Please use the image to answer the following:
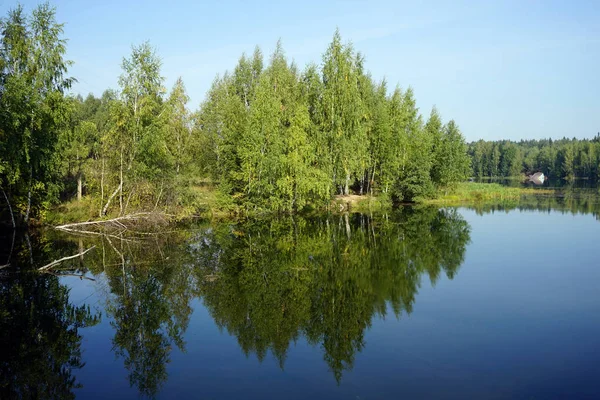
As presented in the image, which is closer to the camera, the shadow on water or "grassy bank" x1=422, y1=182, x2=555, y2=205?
the shadow on water

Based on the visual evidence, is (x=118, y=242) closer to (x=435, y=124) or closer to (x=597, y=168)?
(x=435, y=124)

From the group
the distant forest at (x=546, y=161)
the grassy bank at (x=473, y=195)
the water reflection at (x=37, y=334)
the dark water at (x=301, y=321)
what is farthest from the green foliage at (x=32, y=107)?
the distant forest at (x=546, y=161)

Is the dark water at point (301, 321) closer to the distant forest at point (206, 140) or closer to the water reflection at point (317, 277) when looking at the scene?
the water reflection at point (317, 277)

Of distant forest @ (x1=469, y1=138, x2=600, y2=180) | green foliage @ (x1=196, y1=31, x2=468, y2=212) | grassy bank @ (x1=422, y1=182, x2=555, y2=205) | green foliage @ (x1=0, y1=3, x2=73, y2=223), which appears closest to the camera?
green foliage @ (x1=0, y1=3, x2=73, y2=223)

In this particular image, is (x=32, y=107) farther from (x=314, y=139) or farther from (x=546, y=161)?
(x=546, y=161)

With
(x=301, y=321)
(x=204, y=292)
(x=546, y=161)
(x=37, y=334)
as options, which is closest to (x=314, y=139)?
(x=204, y=292)

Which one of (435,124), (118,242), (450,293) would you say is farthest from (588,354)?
(435,124)

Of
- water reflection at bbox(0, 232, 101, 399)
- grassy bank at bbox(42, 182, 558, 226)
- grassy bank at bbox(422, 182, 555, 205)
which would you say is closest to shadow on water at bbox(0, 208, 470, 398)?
water reflection at bbox(0, 232, 101, 399)

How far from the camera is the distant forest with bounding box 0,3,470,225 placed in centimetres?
2745

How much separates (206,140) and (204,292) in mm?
31098

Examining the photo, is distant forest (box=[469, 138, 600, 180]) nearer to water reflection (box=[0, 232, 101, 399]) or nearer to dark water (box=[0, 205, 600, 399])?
dark water (box=[0, 205, 600, 399])

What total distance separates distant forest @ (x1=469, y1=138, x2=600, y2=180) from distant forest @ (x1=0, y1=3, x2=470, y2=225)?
9431cm

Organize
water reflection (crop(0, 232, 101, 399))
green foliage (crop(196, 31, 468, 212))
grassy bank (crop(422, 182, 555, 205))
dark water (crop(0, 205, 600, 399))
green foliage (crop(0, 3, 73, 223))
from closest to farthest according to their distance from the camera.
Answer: water reflection (crop(0, 232, 101, 399))
dark water (crop(0, 205, 600, 399))
green foliage (crop(0, 3, 73, 223))
green foliage (crop(196, 31, 468, 212))
grassy bank (crop(422, 182, 555, 205))

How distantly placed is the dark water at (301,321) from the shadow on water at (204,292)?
0.22ft
